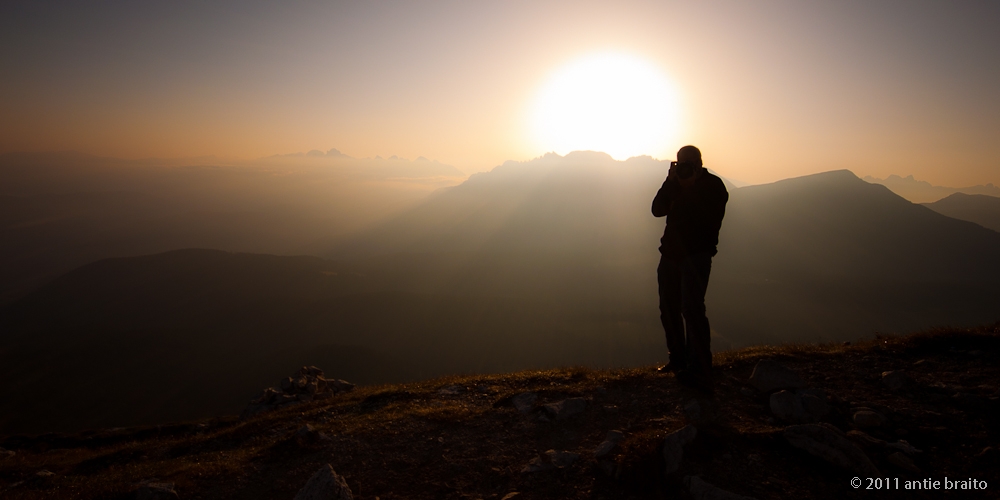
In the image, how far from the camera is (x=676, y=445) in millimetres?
5324

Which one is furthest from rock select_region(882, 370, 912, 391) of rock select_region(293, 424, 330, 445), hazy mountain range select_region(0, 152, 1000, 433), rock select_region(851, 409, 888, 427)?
hazy mountain range select_region(0, 152, 1000, 433)

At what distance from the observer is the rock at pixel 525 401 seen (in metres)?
8.21

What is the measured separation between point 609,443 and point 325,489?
3.84 m

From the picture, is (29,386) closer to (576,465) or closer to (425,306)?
(425,306)

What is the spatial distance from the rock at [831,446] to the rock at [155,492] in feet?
28.6

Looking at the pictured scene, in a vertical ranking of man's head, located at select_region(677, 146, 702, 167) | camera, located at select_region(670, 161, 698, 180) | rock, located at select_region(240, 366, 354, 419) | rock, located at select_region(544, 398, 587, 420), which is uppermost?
man's head, located at select_region(677, 146, 702, 167)

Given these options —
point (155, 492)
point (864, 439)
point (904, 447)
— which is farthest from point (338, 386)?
point (904, 447)

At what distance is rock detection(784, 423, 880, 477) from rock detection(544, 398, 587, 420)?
10.5 feet

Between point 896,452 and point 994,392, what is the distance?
313cm

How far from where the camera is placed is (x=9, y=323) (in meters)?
176

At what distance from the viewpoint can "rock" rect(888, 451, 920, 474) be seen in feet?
15.7

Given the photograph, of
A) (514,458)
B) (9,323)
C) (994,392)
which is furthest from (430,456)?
(9,323)

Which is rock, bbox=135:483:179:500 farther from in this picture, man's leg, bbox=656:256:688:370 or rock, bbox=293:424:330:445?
man's leg, bbox=656:256:688:370

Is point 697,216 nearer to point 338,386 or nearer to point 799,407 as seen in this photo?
Answer: point 799,407
